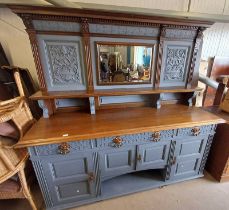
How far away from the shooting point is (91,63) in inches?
54.4

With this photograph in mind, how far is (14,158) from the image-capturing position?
113cm

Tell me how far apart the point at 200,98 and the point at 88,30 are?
232cm

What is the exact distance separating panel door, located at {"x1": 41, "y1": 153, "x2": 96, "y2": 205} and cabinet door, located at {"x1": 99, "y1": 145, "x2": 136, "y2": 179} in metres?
0.12

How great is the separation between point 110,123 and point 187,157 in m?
1.03

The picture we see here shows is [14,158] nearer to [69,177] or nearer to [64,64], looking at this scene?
[69,177]

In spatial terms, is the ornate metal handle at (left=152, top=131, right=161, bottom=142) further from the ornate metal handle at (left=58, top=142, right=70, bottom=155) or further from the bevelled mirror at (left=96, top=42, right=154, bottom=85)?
the ornate metal handle at (left=58, top=142, right=70, bottom=155)

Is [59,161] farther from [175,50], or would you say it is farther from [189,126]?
[175,50]

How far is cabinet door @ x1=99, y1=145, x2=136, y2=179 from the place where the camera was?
1.28 m

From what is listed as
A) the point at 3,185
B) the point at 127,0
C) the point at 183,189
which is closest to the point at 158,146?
the point at 183,189

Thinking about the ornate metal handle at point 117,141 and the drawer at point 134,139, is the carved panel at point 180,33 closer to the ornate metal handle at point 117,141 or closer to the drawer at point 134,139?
the drawer at point 134,139

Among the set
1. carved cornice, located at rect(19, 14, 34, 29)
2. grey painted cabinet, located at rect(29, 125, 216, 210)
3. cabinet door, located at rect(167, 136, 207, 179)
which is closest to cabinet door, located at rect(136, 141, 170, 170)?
grey painted cabinet, located at rect(29, 125, 216, 210)

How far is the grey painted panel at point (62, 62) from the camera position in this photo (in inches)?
50.3

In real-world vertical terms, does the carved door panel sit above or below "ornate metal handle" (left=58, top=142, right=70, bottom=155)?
above

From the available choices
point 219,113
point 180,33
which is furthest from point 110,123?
point 219,113
